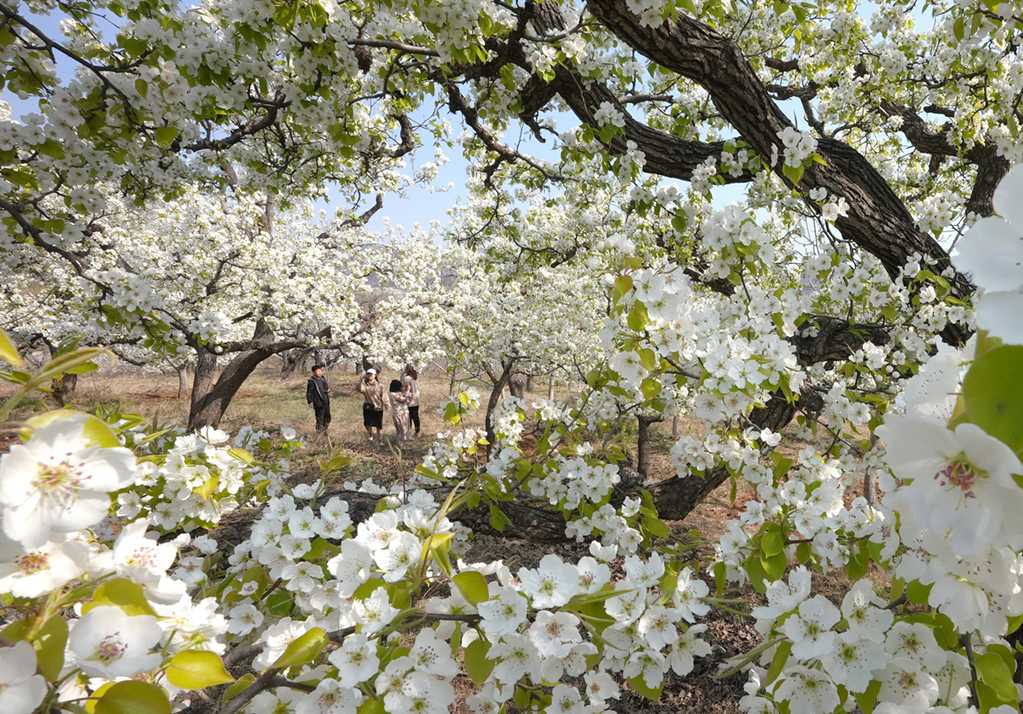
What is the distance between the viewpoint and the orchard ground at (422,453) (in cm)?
286

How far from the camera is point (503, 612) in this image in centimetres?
86

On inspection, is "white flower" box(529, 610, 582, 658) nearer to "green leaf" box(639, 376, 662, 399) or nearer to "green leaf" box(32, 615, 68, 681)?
"green leaf" box(32, 615, 68, 681)

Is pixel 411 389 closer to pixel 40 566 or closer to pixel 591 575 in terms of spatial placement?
pixel 591 575

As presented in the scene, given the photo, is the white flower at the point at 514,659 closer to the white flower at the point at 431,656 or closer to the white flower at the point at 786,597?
the white flower at the point at 431,656

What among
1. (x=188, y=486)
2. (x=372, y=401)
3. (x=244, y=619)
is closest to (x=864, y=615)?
(x=244, y=619)

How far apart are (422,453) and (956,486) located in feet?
29.6

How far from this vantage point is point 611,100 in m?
3.12

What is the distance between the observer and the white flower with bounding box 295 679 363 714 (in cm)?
83

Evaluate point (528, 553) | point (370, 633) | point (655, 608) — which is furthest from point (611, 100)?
point (528, 553)

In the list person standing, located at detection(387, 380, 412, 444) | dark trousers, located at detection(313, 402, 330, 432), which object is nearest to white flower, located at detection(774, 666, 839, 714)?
person standing, located at detection(387, 380, 412, 444)

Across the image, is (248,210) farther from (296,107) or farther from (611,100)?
(611,100)

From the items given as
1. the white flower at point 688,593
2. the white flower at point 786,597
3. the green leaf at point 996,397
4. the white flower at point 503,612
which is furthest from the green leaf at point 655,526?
the green leaf at point 996,397

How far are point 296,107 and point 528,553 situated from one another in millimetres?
4075

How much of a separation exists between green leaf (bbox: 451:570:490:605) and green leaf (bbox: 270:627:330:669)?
0.24m
